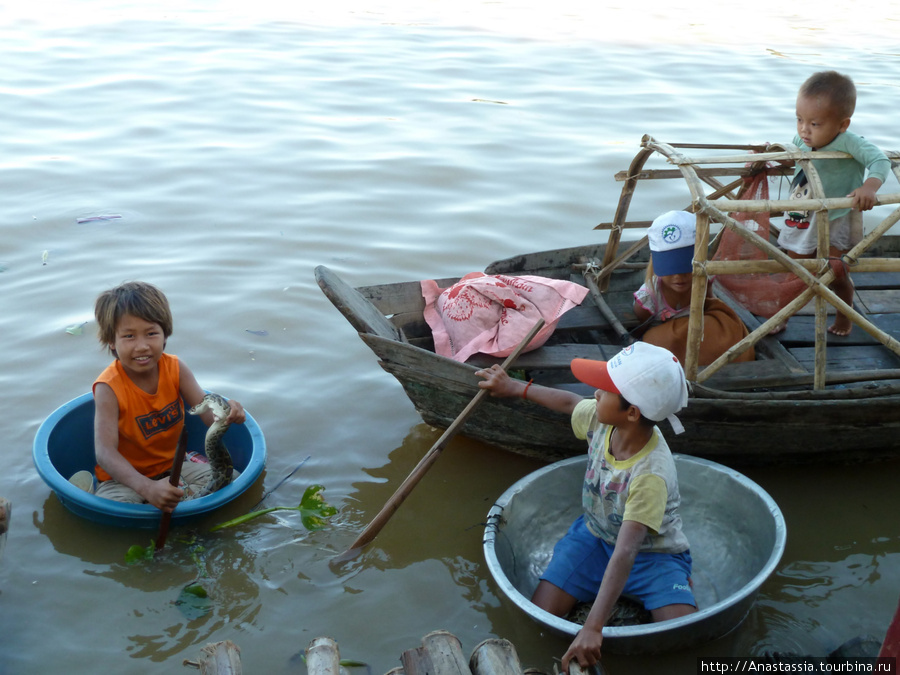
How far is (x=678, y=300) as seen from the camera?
3.73 m

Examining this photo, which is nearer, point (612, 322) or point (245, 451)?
point (245, 451)

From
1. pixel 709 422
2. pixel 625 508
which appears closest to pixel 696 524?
pixel 709 422

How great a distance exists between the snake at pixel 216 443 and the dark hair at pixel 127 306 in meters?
0.37

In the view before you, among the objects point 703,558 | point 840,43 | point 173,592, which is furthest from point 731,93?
point 173,592

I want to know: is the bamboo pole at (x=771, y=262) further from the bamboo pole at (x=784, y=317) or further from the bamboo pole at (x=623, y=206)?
the bamboo pole at (x=623, y=206)

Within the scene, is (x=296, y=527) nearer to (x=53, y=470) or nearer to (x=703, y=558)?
(x=53, y=470)

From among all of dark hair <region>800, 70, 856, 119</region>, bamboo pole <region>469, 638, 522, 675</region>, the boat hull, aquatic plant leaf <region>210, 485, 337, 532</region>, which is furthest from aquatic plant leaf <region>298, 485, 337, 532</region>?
dark hair <region>800, 70, 856, 119</region>

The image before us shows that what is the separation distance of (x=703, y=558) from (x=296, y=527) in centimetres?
157

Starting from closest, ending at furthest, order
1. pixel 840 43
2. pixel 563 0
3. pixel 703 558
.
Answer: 1. pixel 703 558
2. pixel 840 43
3. pixel 563 0

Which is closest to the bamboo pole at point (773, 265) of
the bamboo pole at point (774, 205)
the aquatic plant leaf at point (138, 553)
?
the bamboo pole at point (774, 205)

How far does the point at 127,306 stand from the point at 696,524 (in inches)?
89.7

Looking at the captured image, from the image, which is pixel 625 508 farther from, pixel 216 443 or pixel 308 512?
pixel 216 443

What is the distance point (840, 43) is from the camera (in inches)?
439

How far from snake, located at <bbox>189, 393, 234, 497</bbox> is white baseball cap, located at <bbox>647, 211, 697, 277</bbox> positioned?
1819 millimetres
